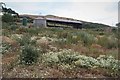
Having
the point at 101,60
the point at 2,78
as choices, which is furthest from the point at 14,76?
the point at 101,60

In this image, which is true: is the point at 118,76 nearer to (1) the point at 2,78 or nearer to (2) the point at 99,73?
(2) the point at 99,73

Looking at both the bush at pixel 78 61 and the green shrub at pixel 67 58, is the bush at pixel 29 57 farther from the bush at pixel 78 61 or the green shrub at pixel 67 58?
the green shrub at pixel 67 58

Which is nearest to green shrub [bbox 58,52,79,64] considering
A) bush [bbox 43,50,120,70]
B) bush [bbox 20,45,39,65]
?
bush [bbox 43,50,120,70]

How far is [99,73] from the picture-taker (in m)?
7.96

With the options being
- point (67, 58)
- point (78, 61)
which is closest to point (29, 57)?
point (67, 58)

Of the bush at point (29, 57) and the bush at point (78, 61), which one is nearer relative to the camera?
the bush at point (78, 61)

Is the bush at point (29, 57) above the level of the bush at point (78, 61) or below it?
above

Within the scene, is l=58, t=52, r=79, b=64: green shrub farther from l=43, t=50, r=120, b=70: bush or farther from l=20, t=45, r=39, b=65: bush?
l=20, t=45, r=39, b=65: bush

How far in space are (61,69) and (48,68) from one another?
37cm

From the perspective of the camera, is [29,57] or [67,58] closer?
[29,57]

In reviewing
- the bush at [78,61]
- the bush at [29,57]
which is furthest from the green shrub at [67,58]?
the bush at [29,57]

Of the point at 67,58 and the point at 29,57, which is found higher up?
the point at 29,57

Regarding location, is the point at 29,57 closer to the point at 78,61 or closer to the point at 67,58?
the point at 67,58

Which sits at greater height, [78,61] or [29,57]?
[29,57]
